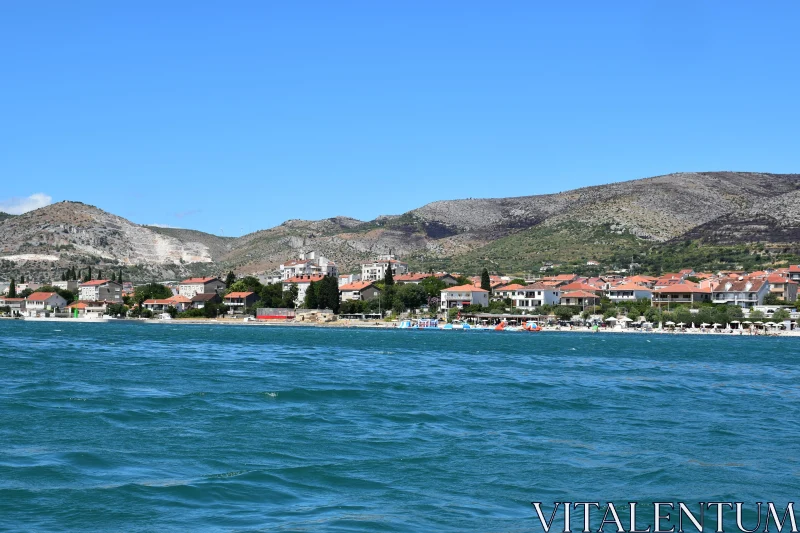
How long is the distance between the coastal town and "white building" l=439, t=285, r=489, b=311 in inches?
4.2

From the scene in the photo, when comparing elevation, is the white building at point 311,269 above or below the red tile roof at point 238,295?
above

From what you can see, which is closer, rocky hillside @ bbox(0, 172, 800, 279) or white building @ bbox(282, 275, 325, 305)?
white building @ bbox(282, 275, 325, 305)

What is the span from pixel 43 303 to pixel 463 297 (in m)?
58.0

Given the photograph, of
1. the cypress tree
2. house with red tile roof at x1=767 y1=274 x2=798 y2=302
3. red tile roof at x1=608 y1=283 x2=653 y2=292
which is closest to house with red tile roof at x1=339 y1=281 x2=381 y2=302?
the cypress tree

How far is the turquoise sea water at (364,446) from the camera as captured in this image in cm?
1180

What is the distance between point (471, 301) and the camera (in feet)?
311

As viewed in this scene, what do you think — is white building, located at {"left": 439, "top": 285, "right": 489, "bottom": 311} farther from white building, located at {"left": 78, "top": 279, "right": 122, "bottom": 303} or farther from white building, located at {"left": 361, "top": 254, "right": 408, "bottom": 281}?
white building, located at {"left": 78, "top": 279, "right": 122, "bottom": 303}

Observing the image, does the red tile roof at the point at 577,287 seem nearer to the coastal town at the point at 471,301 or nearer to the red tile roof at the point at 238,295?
the coastal town at the point at 471,301

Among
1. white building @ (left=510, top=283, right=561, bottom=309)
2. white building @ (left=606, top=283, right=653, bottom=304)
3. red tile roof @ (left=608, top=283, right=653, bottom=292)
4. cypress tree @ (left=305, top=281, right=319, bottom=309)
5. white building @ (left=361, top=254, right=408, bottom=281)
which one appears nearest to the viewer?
white building @ (left=510, top=283, right=561, bottom=309)

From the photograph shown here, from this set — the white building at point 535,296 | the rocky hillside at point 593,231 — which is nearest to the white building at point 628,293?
the white building at point 535,296

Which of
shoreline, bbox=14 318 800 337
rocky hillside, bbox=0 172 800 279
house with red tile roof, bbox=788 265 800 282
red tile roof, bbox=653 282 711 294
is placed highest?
rocky hillside, bbox=0 172 800 279

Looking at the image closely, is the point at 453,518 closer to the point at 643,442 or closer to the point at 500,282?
the point at 643,442

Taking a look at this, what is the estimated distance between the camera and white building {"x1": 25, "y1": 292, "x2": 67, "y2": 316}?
116 metres

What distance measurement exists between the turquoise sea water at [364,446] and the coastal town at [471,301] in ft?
177
